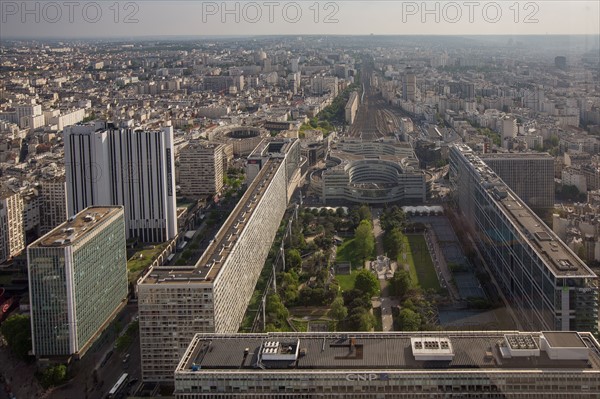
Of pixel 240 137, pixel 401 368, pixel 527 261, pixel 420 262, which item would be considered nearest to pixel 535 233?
pixel 527 261

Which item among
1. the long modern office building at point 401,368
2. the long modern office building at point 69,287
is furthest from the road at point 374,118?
the long modern office building at point 401,368

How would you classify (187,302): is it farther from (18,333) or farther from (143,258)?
(143,258)

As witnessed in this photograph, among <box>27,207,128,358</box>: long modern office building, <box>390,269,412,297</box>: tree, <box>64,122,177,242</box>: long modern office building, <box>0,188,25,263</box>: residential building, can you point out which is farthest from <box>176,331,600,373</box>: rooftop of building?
<box>64,122,177,242</box>: long modern office building

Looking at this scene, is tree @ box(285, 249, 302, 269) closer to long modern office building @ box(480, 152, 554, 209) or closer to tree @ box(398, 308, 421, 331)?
tree @ box(398, 308, 421, 331)

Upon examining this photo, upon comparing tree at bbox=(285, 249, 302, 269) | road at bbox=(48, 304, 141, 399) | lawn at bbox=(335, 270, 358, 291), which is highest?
tree at bbox=(285, 249, 302, 269)

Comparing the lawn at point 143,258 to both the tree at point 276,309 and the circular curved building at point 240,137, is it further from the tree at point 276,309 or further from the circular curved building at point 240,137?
the circular curved building at point 240,137

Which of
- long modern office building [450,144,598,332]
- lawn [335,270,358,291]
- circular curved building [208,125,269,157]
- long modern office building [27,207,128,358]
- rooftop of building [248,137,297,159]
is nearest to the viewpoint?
long modern office building [450,144,598,332]

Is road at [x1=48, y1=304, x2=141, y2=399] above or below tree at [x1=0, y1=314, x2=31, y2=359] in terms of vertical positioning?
below

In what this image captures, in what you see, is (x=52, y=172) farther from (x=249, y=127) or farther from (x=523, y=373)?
(x=523, y=373)
